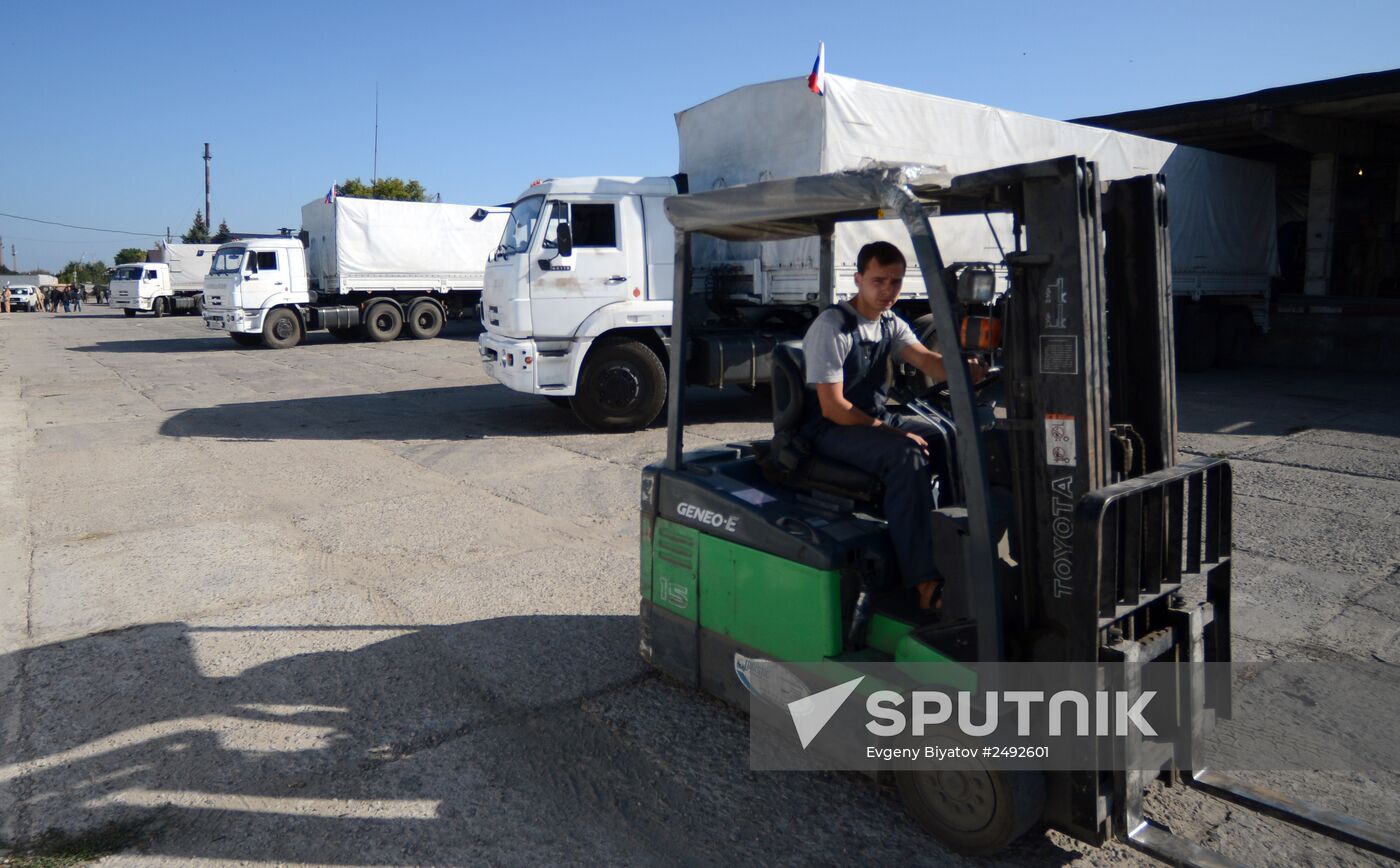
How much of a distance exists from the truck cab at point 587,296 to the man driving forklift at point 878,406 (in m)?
7.08

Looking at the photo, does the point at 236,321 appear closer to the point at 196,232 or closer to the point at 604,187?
the point at 604,187

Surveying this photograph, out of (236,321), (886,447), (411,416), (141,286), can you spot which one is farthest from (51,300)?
(886,447)

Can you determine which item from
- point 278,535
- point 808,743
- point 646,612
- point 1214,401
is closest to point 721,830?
point 808,743

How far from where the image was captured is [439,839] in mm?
3162

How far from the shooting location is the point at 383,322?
2434 cm

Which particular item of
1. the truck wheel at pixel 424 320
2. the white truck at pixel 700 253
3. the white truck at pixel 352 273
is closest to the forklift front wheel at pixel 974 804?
the white truck at pixel 700 253

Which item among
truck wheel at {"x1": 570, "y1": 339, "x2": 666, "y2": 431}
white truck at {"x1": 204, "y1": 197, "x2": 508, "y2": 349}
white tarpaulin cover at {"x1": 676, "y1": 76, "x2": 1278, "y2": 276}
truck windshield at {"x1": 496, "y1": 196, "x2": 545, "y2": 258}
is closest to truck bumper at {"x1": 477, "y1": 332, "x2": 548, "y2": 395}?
truck wheel at {"x1": 570, "y1": 339, "x2": 666, "y2": 431}

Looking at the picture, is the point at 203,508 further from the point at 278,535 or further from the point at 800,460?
the point at 800,460

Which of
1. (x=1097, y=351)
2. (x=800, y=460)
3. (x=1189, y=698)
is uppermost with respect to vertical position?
(x=1097, y=351)

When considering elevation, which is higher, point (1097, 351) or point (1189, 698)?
point (1097, 351)

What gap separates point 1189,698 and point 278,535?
19.5 feet

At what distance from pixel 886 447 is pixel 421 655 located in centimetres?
261

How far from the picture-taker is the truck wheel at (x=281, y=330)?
23.0 metres
